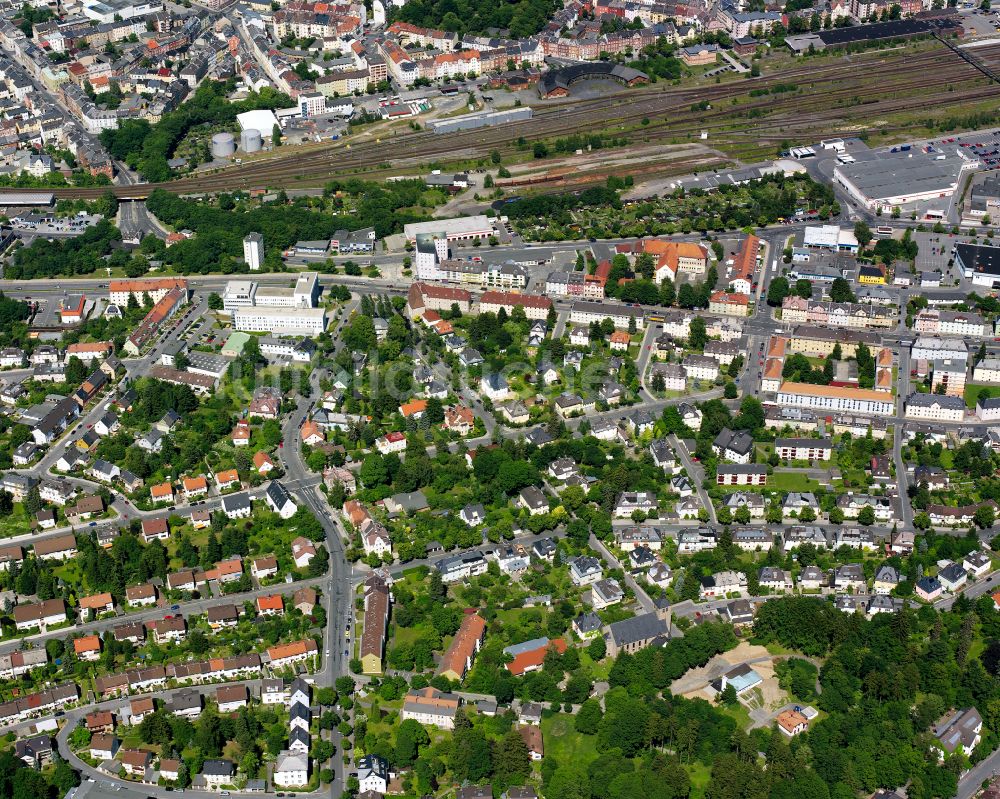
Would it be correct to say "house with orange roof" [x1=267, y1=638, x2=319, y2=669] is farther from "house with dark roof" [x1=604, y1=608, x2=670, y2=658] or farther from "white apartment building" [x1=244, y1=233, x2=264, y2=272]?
"white apartment building" [x1=244, y1=233, x2=264, y2=272]

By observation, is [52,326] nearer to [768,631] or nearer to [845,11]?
[768,631]

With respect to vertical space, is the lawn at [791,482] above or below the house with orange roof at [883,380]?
below

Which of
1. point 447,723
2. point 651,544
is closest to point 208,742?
point 447,723

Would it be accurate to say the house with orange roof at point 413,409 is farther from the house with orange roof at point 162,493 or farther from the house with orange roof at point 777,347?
the house with orange roof at point 777,347

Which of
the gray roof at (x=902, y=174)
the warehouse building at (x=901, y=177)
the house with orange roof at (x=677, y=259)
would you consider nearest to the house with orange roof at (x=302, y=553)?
the house with orange roof at (x=677, y=259)

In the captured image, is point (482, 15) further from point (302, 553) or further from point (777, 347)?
point (302, 553)

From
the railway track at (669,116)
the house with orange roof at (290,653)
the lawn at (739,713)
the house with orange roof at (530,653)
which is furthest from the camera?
the railway track at (669,116)

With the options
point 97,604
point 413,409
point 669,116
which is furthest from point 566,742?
point 669,116
